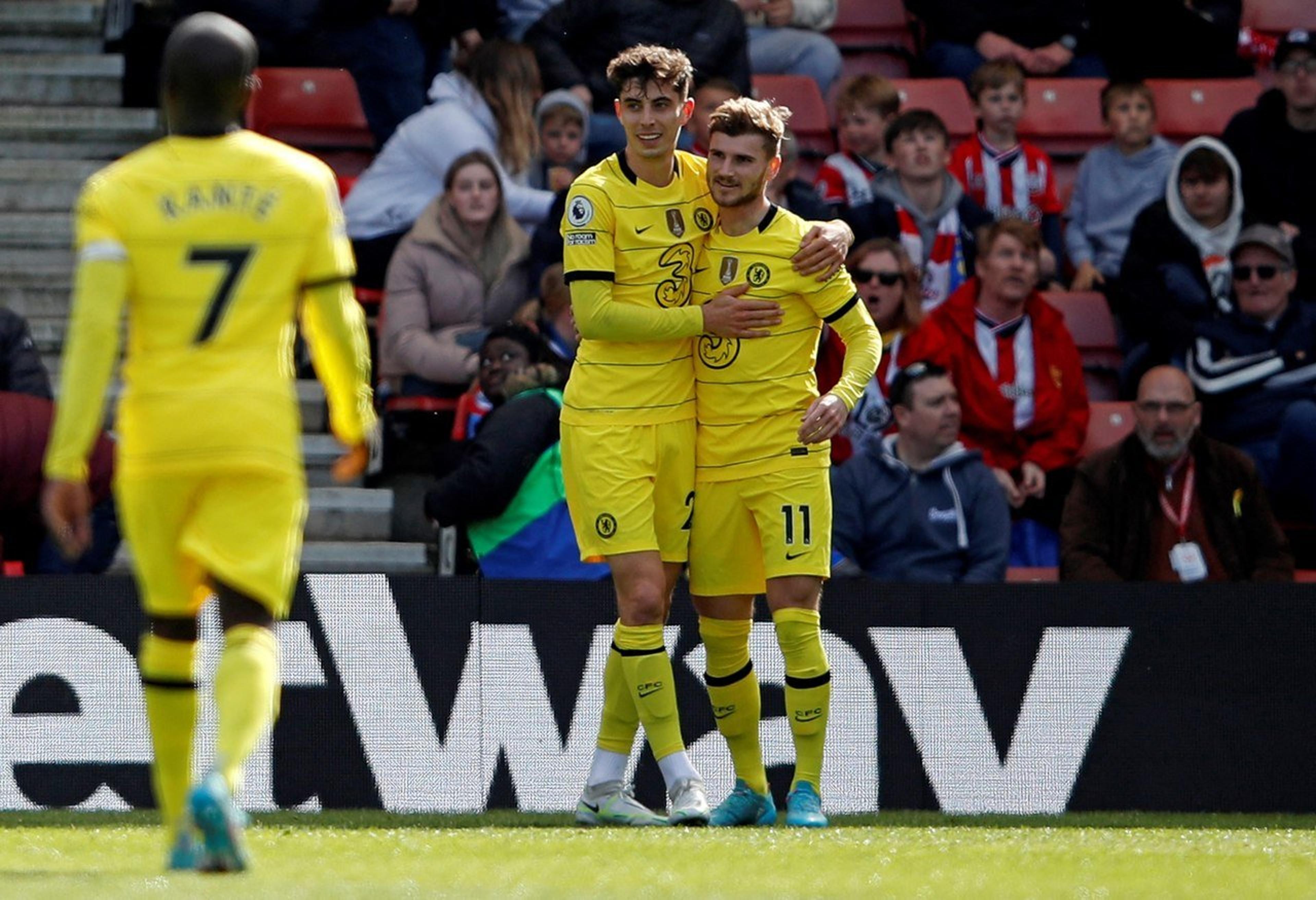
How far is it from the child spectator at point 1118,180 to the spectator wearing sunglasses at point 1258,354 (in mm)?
1344

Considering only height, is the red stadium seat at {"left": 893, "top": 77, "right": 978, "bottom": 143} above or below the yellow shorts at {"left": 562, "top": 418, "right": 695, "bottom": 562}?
above

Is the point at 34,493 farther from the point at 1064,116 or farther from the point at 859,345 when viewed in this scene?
the point at 1064,116

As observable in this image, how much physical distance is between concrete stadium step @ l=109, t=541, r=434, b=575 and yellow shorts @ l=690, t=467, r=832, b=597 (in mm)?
2893

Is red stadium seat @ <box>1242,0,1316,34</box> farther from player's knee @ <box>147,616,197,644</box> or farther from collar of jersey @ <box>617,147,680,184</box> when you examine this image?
player's knee @ <box>147,616,197,644</box>

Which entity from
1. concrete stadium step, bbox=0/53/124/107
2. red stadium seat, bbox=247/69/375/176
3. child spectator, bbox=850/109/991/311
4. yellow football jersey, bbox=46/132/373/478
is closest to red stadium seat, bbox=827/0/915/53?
child spectator, bbox=850/109/991/311

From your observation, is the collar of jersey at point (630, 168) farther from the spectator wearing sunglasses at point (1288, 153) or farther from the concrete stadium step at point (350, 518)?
the spectator wearing sunglasses at point (1288, 153)

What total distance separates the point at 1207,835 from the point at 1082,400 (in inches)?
137

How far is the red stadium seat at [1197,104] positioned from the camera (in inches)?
496

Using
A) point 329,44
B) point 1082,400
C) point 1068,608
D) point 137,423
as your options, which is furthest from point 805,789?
point 329,44

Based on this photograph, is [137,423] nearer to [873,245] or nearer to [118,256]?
[118,256]

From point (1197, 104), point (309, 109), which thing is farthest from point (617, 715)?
point (1197, 104)

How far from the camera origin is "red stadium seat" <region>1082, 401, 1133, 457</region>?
10.3m

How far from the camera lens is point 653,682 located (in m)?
6.95

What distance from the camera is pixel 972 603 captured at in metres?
8.11
